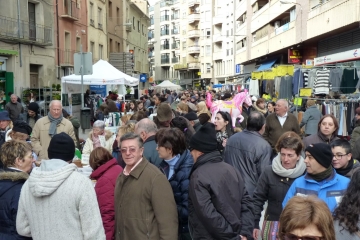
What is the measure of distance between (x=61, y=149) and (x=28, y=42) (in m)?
18.9

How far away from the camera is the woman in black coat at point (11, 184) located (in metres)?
3.81

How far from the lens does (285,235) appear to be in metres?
2.44

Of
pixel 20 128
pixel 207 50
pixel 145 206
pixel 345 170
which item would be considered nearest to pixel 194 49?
pixel 207 50

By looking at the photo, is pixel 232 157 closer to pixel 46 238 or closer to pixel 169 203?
pixel 169 203

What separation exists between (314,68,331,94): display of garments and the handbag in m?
9.96

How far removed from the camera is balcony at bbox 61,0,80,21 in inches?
1036

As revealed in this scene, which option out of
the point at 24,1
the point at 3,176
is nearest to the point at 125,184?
the point at 3,176

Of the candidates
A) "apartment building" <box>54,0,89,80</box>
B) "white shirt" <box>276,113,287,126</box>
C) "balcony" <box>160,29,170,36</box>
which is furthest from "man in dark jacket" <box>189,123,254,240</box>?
"balcony" <box>160,29,170,36</box>

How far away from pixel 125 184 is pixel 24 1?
19.8 m

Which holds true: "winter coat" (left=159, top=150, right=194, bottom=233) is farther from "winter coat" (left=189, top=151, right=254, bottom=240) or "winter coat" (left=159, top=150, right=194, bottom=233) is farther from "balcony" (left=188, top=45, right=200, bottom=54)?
"balcony" (left=188, top=45, right=200, bottom=54)

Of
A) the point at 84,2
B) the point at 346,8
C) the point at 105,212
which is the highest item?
the point at 84,2

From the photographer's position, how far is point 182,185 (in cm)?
433

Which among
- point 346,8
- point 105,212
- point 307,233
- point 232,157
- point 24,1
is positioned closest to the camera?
point 307,233

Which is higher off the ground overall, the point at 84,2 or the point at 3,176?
the point at 84,2
